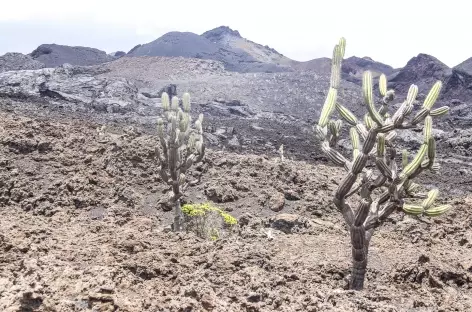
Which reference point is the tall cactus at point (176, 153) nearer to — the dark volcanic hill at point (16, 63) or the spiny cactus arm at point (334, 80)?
the spiny cactus arm at point (334, 80)

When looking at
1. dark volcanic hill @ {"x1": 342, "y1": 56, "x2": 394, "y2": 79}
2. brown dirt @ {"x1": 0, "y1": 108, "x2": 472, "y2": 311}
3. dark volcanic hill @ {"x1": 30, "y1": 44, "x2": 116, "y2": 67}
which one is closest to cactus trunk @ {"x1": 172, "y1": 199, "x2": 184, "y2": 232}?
brown dirt @ {"x1": 0, "y1": 108, "x2": 472, "y2": 311}

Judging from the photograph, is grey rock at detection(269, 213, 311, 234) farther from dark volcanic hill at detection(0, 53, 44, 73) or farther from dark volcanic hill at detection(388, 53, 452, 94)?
dark volcanic hill at detection(388, 53, 452, 94)

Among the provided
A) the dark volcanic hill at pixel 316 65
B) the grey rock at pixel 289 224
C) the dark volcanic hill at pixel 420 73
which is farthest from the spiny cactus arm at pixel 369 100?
the dark volcanic hill at pixel 316 65

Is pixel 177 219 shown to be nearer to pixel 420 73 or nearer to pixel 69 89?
pixel 69 89

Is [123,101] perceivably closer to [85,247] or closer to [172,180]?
[172,180]

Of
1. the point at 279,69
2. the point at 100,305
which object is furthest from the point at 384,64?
the point at 100,305

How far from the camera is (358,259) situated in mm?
5297

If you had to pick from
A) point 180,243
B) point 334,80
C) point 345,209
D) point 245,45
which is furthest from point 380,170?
point 245,45

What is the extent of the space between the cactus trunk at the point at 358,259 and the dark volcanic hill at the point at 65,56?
4245 centimetres

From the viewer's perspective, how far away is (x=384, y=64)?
61.8 meters

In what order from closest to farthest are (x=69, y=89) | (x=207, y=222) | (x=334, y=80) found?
1. (x=334, y=80)
2. (x=207, y=222)
3. (x=69, y=89)

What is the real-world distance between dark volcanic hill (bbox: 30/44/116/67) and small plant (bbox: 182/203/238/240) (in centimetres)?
3907

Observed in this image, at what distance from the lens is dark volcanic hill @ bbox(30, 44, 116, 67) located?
1784 inches

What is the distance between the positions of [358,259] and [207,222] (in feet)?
10.9
